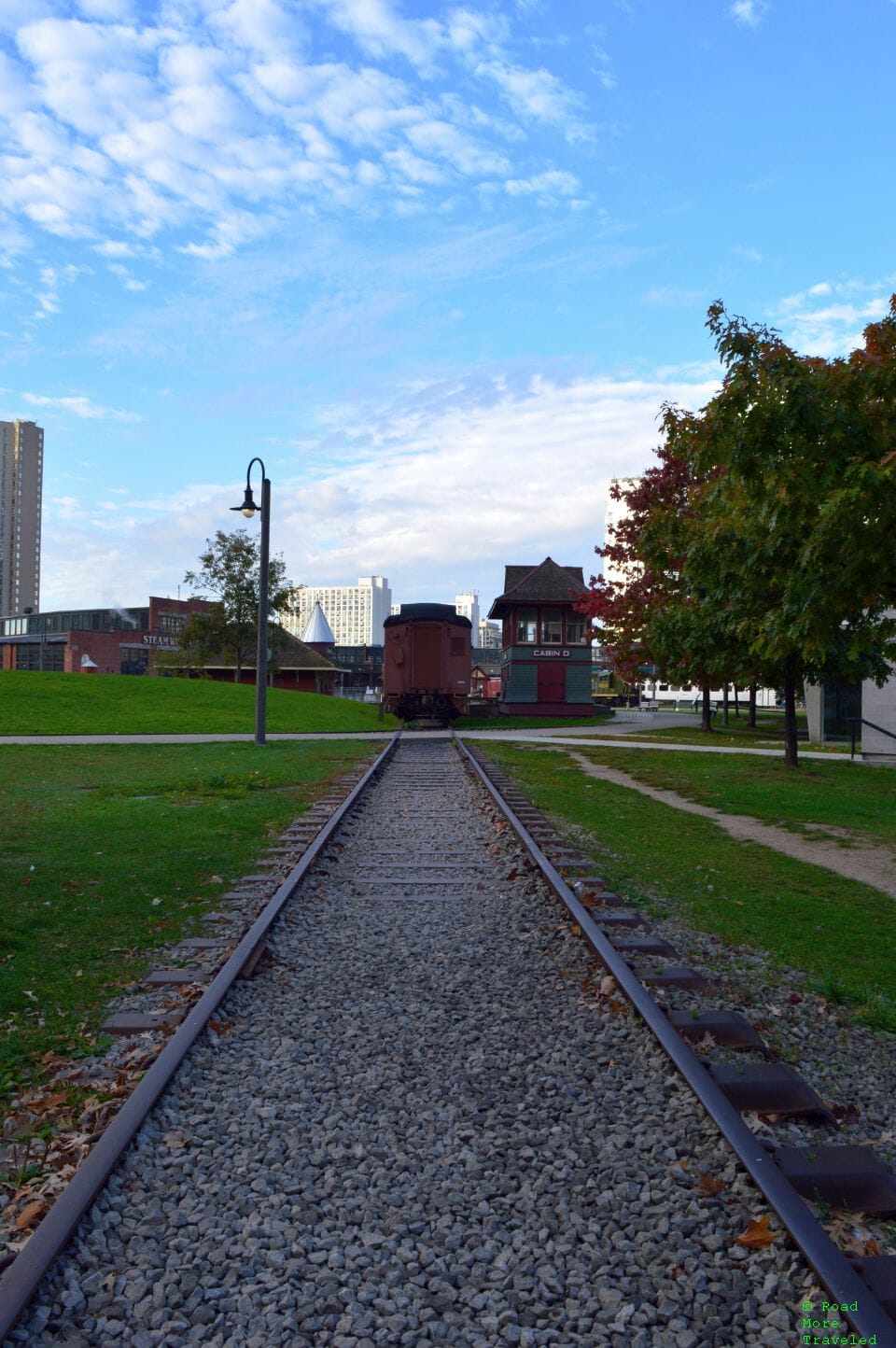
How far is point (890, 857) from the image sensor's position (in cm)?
1016

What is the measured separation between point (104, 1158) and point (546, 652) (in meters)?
48.0

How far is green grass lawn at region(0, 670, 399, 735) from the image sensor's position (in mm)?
29094

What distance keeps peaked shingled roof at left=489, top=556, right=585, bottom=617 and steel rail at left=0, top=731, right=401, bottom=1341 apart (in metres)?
45.1

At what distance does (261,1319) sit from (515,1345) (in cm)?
64

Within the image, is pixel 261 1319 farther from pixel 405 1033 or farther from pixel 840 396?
pixel 840 396

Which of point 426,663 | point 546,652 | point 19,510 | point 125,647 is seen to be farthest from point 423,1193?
point 19,510

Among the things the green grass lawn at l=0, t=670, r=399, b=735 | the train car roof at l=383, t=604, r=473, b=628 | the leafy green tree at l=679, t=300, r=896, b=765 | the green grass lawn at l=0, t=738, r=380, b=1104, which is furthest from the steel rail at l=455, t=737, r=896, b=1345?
the train car roof at l=383, t=604, r=473, b=628

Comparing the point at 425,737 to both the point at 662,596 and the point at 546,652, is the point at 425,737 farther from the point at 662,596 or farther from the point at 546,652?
the point at 546,652

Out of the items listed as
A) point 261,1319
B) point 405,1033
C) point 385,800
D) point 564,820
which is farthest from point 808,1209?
point 385,800

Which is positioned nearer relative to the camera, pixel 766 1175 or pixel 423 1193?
pixel 766 1175

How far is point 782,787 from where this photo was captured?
16.5m

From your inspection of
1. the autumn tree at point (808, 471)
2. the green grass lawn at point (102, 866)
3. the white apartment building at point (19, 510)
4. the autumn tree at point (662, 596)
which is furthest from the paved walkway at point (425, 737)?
the white apartment building at point (19, 510)

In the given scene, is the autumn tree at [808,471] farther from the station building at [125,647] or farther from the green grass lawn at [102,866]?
the station building at [125,647]

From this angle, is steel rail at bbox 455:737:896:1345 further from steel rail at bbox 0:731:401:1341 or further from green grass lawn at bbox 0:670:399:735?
green grass lawn at bbox 0:670:399:735
